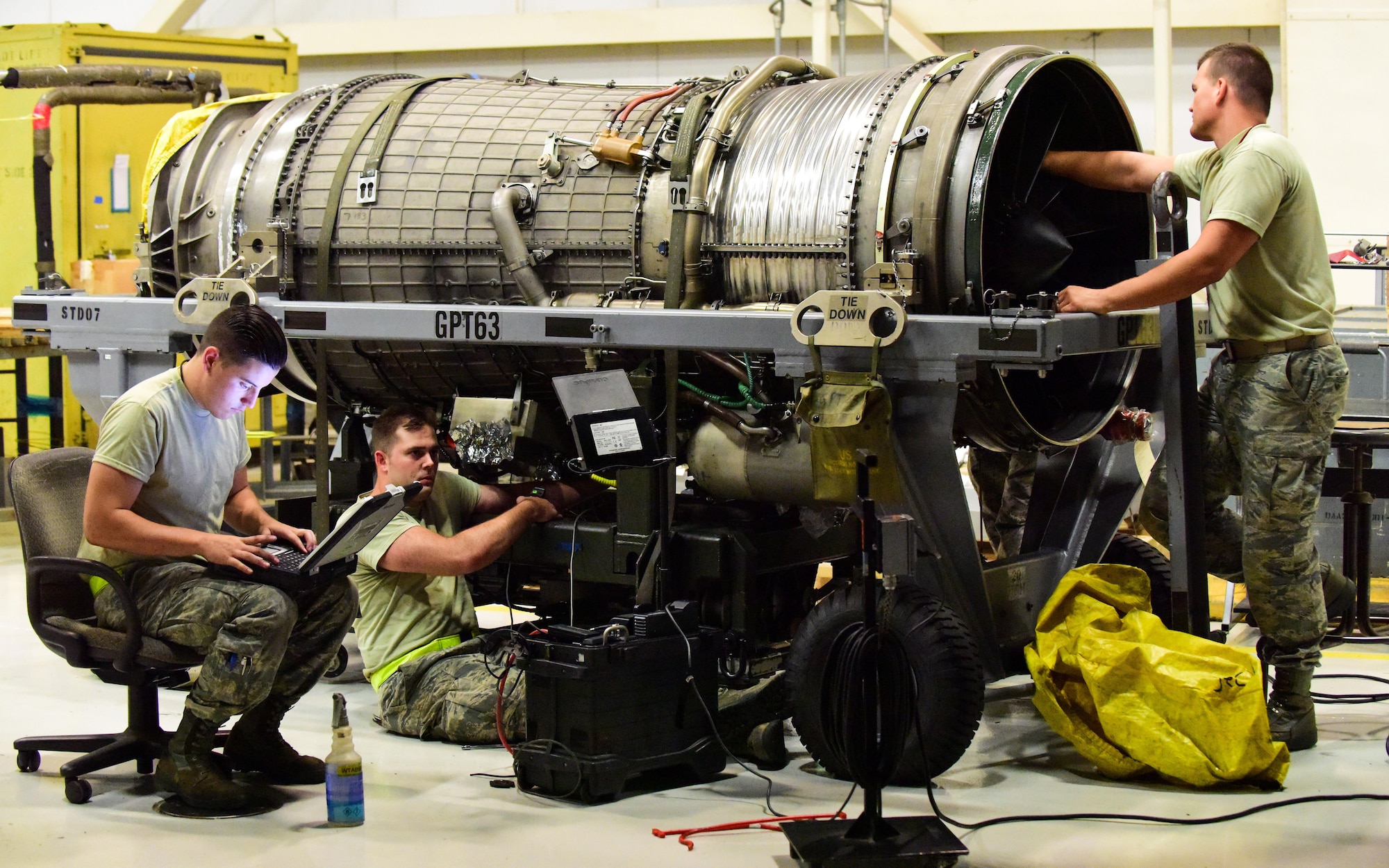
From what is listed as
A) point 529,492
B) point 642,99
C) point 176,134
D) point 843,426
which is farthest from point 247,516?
point 176,134

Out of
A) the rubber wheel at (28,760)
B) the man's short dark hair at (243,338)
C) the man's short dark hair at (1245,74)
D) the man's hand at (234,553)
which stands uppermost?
the man's short dark hair at (1245,74)

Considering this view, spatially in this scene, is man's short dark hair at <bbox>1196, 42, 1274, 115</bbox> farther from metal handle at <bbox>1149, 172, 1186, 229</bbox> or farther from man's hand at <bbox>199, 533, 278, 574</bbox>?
man's hand at <bbox>199, 533, 278, 574</bbox>

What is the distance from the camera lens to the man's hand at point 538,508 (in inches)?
193

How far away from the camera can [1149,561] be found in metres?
5.36

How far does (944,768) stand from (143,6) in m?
10.6

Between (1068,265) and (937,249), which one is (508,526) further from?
(1068,265)

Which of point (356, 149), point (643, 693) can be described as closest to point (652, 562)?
point (643, 693)

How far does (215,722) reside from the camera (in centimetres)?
391

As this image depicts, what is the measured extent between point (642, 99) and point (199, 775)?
2568 mm

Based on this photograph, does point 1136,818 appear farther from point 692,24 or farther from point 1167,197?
point 692,24

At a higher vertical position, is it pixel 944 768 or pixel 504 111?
pixel 504 111

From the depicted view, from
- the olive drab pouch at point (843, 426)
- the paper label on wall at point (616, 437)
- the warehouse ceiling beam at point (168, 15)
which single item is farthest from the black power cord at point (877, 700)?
the warehouse ceiling beam at point (168, 15)

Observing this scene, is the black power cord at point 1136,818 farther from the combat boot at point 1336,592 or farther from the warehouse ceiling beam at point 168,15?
the warehouse ceiling beam at point 168,15

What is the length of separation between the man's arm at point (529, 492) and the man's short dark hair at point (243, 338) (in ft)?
4.09
